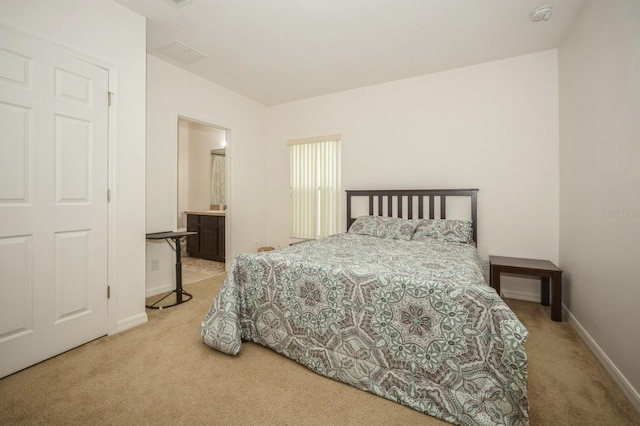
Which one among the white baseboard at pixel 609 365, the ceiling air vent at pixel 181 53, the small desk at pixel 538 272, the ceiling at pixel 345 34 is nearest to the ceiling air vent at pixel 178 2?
the ceiling at pixel 345 34

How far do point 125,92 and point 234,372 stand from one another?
2249 millimetres

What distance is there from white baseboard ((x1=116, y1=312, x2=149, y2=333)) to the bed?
86 cm

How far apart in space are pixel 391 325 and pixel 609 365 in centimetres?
144

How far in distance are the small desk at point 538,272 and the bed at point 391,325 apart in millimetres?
653

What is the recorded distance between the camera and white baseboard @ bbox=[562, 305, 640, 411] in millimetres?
1433

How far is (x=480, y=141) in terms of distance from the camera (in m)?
3.15

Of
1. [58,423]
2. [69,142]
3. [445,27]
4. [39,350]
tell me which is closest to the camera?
[58,423]

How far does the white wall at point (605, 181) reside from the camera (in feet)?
4.91

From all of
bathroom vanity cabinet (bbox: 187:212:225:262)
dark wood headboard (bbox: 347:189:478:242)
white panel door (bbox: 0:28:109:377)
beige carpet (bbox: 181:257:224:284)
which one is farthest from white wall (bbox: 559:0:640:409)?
bathroom vanity cabinet (bbox: 187:212:225:262)

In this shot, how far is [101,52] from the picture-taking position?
208cm

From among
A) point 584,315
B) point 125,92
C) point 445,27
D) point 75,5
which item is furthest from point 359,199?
point 75,5

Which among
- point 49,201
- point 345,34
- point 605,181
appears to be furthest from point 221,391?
point 345,34

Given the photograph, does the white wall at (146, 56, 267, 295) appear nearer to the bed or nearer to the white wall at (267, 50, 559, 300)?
the white wall at (267, 50, 559, 300)

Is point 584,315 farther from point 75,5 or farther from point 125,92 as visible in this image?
point 75,5
